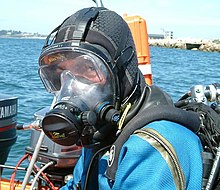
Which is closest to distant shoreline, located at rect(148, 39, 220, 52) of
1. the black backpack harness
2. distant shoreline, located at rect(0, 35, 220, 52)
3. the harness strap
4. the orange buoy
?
distant shoreline, located at rect(0, 35, 220, 52)

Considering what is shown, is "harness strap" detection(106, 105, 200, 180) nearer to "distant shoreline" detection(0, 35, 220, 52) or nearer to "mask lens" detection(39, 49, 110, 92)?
"mask lens" detection(39, 49, 110, 92)

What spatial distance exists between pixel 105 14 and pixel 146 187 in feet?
2.53

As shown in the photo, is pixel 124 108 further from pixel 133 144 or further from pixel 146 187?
pixel 146 187

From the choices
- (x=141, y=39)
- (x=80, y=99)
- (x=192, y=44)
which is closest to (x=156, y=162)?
(x=80, y=99)

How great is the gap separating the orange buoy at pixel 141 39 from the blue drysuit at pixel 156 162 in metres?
1.76

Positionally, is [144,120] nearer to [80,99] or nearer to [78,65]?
[80,99]

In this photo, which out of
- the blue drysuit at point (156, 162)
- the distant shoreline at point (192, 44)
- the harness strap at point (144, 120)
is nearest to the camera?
the blue drysuit at point (156, 162)

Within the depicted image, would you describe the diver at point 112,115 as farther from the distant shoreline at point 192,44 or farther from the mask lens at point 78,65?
the distant shoreline at point 192,44

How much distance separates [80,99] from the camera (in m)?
1.66

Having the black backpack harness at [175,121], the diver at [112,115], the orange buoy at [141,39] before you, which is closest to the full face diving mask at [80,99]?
the diver at [112,115]

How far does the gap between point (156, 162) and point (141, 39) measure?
6.44 feet

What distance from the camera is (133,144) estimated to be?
140cm

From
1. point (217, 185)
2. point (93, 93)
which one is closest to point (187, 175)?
point (217, 185)

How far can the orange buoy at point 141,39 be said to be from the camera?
10.4 feet
